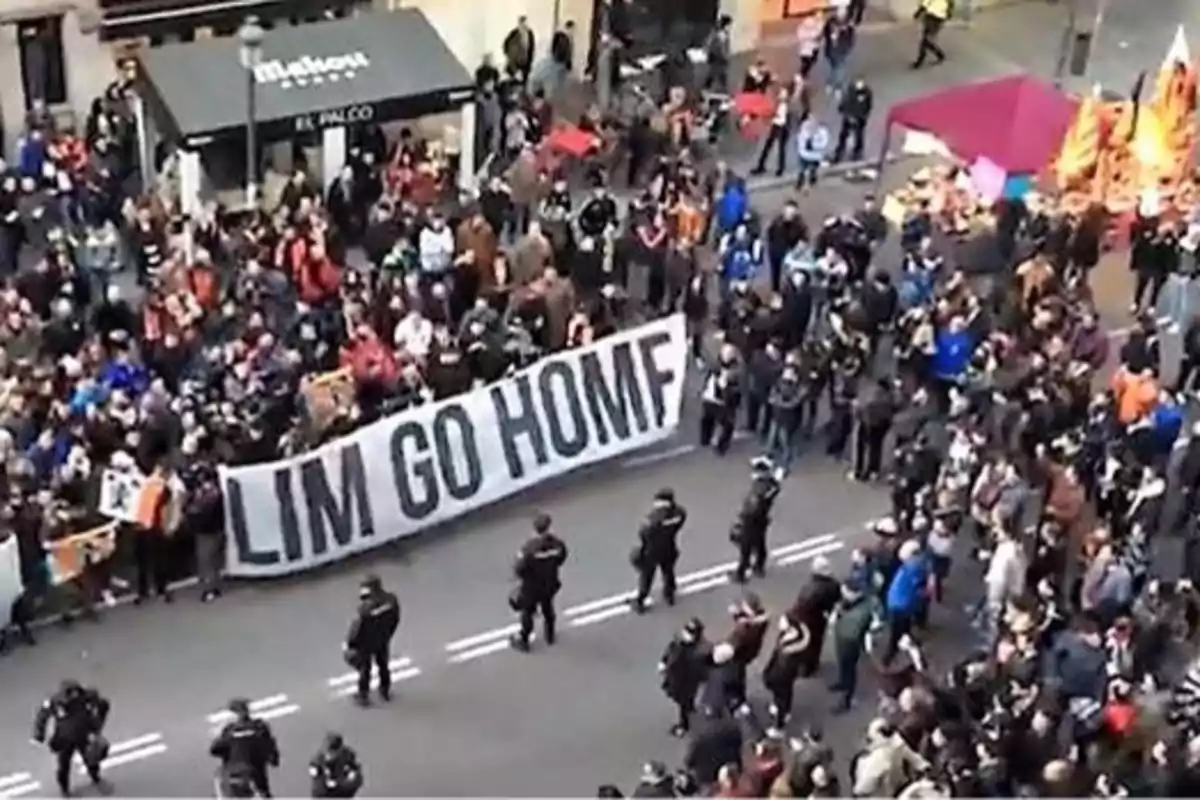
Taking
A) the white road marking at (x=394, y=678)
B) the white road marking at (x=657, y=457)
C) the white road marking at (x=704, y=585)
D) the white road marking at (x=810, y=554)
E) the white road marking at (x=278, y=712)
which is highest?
the white road marking at (x=657, y=457)

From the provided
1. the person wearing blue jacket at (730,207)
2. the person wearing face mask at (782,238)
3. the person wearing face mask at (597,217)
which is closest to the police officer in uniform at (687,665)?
the person wearing face mask at (782,238)

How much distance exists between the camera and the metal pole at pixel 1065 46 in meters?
33.6

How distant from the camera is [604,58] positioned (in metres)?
31.1

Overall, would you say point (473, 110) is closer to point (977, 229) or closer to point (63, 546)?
point (977, 229)

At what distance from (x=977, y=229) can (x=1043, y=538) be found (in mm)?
7022

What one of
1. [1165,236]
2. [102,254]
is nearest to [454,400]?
[102,254]

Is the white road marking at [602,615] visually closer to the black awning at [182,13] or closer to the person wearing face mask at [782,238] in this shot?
the person wearing face mask at [782,238]

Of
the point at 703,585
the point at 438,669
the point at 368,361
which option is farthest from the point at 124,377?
the point at 703,585

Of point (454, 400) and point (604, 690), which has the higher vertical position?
point (454, 400)

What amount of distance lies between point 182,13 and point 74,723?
12183 mm

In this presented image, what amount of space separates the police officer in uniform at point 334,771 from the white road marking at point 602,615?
391cm

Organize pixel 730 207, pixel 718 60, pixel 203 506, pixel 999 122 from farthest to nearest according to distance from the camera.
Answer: pixel 718 60, pixel 999 122, pixel 730 207, pixel 203 506

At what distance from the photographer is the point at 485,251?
2559cm

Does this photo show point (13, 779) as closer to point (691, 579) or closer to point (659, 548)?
point (659, 548)
